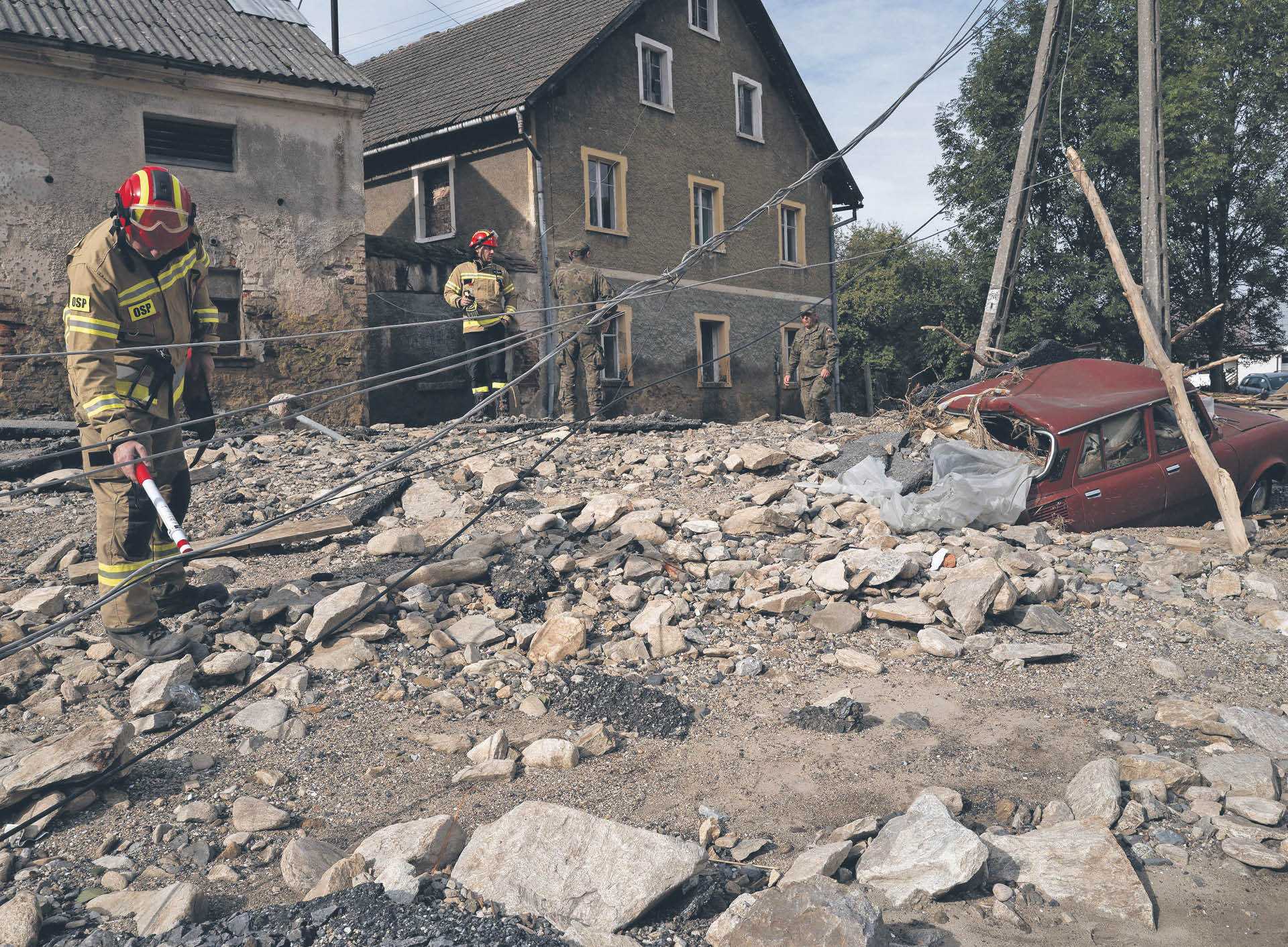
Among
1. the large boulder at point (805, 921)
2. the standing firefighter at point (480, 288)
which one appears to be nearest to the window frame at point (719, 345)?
the standing firefighter at point (480, 288)

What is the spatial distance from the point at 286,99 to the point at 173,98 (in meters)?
1.33

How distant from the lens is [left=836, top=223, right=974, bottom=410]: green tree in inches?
1025

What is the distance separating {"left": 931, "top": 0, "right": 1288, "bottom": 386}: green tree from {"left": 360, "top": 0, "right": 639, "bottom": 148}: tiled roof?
11214 millimetres

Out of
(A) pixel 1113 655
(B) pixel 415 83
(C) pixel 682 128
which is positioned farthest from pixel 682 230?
(A) pixel 1113 655

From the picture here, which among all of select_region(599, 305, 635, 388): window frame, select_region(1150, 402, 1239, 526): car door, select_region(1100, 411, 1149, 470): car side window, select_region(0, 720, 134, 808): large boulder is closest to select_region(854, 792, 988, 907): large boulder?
select_region(0, 720, 134, 808): large boulder

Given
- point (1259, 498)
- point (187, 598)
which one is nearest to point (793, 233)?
point (1259, 498)

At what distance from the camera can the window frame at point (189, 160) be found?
1130 centimetres

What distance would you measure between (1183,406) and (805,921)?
6.33 m

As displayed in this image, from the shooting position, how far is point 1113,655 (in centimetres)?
508

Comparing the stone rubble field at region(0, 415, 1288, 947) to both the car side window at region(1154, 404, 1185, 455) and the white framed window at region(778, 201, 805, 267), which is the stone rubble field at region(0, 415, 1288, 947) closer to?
the car side window at region(1154, 404, 1185, 455)

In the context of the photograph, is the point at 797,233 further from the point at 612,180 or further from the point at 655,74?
the point at 612,180

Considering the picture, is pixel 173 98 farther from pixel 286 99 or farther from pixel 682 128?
pixel 682 128

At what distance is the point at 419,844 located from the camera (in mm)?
2861

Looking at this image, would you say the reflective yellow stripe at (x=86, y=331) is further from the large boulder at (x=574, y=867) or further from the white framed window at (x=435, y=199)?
the white framed window at (x=435, y=199)
